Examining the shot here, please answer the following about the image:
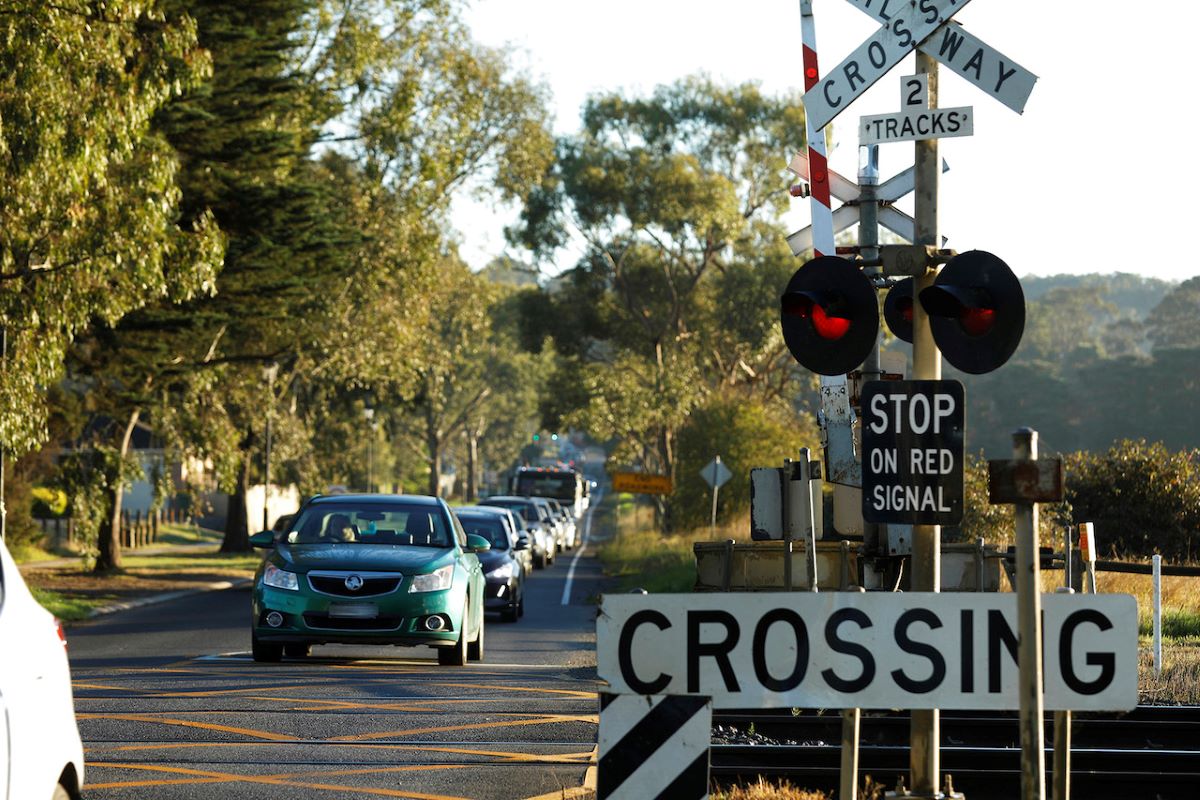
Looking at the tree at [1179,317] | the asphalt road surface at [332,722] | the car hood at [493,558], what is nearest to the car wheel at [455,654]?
the asphalt road surface at [332,722]

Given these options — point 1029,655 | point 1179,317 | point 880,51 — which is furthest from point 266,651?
point 1179,317

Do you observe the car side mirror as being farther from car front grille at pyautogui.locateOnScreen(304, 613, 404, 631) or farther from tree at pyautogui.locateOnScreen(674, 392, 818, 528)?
tree at pyautogui.locateOnScreen(674, 392, 818, 528)

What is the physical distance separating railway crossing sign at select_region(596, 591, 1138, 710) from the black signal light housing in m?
2.85

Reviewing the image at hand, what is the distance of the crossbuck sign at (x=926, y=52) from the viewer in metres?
7.61

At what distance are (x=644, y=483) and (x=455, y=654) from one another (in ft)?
104

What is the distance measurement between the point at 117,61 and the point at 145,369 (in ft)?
37.9

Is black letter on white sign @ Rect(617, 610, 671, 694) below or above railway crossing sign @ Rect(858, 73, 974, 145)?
below

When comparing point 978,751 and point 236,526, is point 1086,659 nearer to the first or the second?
point 978,751

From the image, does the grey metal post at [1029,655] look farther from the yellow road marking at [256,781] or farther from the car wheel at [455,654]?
the car wheel at [455,654]

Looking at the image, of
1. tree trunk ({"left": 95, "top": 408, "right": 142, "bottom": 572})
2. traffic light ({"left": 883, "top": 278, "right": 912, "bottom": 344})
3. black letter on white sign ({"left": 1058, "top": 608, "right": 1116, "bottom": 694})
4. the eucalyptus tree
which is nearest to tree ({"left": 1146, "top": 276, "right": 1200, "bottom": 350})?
the eucalyptus tree

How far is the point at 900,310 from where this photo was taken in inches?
→ 360

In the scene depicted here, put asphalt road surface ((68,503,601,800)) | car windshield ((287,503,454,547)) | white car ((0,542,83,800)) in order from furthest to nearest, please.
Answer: car windshield ((287,503,454,547)) < asphalt road surface ((68,503,601,800)) < white car ((0,542,83,800))

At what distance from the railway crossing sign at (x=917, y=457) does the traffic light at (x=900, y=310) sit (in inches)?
72.2

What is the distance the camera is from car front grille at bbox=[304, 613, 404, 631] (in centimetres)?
1541
